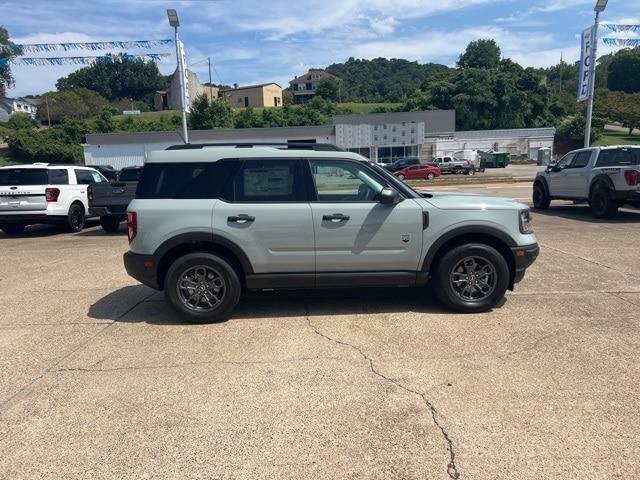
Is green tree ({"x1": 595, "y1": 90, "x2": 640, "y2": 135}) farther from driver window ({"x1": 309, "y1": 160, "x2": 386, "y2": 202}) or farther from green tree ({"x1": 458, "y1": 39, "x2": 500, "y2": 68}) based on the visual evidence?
driver window ({"x1": 309, "y1": 160, "x2": 386, "y2": 202})

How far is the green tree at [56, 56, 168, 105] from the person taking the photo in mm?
156000

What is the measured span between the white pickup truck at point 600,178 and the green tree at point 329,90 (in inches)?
4877

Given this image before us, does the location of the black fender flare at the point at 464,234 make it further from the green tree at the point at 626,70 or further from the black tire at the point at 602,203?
the green tree at the point at 626,70

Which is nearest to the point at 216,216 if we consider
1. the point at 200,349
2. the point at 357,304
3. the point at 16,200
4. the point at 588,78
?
the point at 200,349

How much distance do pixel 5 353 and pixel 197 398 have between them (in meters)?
2.28

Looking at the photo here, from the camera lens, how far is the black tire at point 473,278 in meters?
5.47

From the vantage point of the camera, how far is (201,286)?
17.8 feet

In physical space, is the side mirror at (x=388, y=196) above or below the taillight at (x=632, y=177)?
above

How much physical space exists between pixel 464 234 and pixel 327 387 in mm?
2543

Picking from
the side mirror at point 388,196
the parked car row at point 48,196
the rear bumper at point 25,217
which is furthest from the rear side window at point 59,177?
the side mirror at point 388,196

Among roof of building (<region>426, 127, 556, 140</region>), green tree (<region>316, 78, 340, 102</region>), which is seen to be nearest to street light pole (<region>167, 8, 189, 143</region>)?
roof of building (<region>426, 127, 556, 140</region>)

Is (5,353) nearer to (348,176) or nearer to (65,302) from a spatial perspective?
(65,302)

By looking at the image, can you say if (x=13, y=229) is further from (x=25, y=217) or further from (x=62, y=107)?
(x=62, y=107)

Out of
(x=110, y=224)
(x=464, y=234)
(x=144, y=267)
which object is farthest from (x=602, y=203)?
(x=110, y=224)
